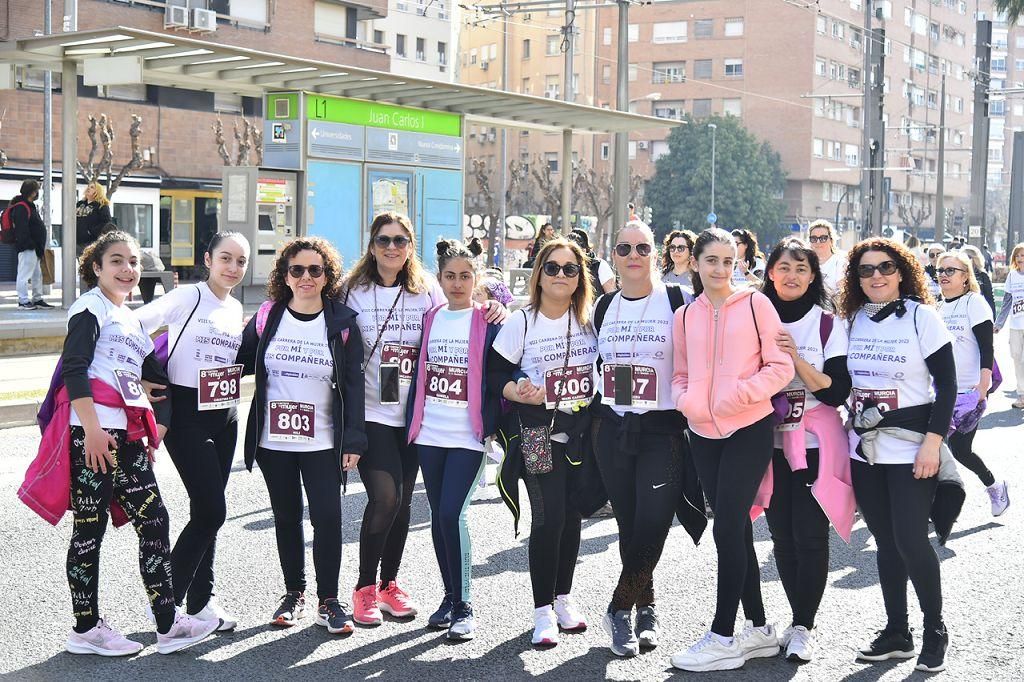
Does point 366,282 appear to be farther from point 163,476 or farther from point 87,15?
point 87,15

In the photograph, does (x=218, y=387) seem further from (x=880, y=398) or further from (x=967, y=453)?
(x=967, y=453)

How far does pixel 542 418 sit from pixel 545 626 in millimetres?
878

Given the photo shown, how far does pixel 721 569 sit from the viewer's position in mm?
5297

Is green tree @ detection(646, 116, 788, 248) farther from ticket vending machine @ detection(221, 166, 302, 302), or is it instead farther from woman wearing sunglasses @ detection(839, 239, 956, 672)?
woman wearing sunglasses @ detection(839, 239, 956, 672)

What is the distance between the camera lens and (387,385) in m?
5.84

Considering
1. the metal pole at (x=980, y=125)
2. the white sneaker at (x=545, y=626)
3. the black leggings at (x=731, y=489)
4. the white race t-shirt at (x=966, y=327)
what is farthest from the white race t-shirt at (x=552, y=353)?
the metal pole at (x=980, y=125)

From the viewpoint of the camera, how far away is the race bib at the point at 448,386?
5.71 m

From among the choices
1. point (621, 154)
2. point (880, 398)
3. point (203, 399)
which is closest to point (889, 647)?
point (880, 398)

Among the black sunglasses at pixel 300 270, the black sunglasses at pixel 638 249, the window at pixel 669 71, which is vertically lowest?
the black sunglasses at pixel 300 270

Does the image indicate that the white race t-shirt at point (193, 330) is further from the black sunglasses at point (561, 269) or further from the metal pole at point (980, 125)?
the metal pole at point (980, 125)

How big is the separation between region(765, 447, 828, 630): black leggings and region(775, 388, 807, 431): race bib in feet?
0.39

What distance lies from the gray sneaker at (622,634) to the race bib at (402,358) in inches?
54.2

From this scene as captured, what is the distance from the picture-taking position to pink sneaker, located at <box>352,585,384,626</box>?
5.83m

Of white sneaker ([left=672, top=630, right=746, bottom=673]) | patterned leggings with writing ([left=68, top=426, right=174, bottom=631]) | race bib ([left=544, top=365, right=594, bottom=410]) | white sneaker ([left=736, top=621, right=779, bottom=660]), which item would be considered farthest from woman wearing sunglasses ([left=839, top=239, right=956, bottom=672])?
patterned leggings with writing ([left=68, top=426, right=174, bottom=631])
